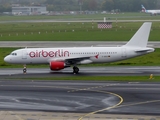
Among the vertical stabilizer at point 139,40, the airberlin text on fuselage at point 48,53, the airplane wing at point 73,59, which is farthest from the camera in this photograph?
the vertical stabilizer at point 139,40

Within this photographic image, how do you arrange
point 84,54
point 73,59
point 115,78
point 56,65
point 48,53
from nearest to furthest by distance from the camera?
point 115,78 < point 56,65 < point 73,59 < point 48,53 < point 84,54

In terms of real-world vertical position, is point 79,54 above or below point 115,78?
above

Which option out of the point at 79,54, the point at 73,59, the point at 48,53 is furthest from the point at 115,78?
the point at 48,53

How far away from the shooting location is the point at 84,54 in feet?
171

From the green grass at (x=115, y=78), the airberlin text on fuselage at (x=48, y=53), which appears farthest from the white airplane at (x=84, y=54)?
the green grass at (x=115, y=78)

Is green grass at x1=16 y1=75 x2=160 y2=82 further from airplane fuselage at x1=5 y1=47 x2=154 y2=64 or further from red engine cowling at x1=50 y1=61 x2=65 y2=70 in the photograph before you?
airplane fuselage at x1=5 y1=47 x2=154 y2=64

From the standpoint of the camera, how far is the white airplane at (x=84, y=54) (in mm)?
51656

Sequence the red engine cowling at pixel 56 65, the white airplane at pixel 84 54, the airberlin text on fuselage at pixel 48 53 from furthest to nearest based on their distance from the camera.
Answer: the airberlin text on fuselage at pixel 48 53 < the white airplane at pixel 84 54 < the red engine cowling at pixel 56 65

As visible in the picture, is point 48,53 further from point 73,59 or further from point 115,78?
point 115,78

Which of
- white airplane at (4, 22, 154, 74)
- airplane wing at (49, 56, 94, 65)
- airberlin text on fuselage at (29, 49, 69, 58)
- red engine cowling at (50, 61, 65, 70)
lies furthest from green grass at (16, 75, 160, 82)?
airberlin text on fuselage at (29, 49, 69, 58)

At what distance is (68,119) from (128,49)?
2441 centimetres

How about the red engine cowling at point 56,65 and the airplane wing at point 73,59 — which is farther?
the airplane wing at point 73,59

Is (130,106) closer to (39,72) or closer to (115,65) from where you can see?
(39,72)

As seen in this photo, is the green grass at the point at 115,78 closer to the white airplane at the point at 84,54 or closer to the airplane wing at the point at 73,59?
the airplane wing at the point at 73,59
